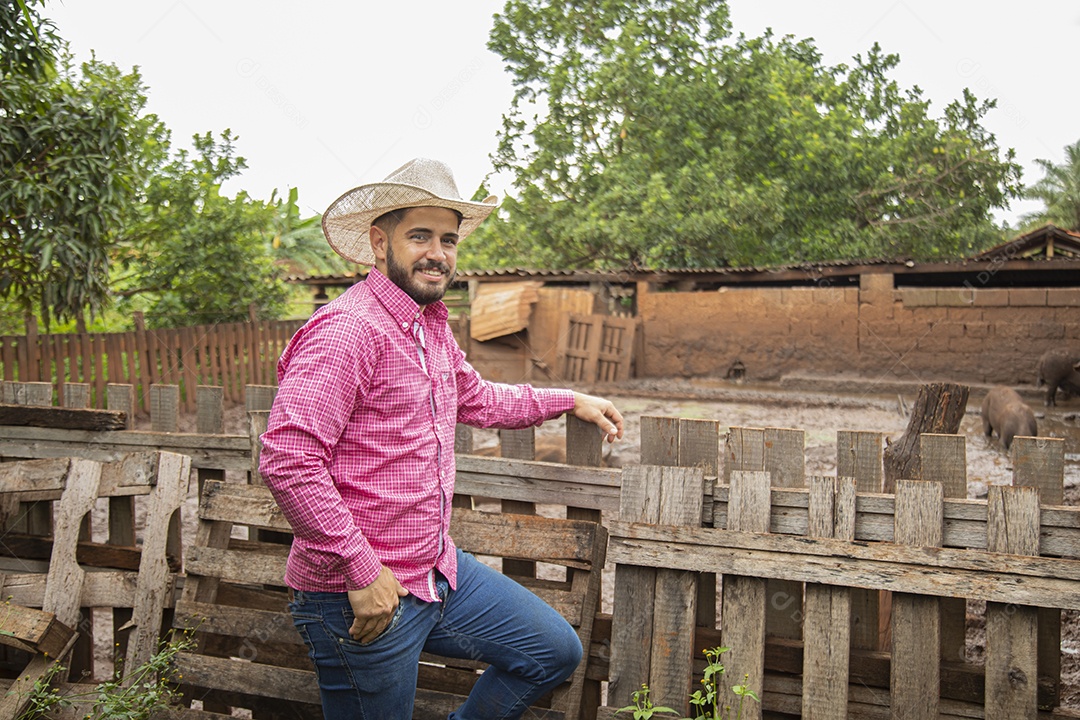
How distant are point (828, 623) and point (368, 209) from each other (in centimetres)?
172

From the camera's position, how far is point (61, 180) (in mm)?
7973

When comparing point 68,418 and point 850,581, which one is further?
point 68,418

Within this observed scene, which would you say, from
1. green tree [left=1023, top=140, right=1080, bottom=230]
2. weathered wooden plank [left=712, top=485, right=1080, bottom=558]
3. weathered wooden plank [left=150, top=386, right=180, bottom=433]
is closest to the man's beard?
weathered wooden plank [left=712, top=485, right=1080, bottom=558]

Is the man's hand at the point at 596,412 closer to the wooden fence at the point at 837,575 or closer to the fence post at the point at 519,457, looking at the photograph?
Answer: the wooden fence at the point at 837,575

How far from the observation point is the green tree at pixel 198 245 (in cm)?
1211

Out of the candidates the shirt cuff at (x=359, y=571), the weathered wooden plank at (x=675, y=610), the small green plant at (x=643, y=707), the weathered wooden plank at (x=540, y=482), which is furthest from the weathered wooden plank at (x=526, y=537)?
the shirt cuff at (x=359, y=571)

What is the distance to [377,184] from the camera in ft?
7.56

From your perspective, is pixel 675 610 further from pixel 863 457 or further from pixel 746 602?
pixel 863 457

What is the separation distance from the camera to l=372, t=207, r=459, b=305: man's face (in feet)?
7.45

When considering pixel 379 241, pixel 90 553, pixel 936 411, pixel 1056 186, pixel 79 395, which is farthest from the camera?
pixel 1056 186

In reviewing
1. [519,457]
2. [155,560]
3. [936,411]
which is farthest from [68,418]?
[936,411]

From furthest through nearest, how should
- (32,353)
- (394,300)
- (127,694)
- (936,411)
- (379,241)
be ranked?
(32,353) < (936,411) < (127,694) < (379,241) < (394,300)

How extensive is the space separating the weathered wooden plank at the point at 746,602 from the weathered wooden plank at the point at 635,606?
0.22 metres

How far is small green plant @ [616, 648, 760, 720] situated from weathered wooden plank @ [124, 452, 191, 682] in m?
1.65
